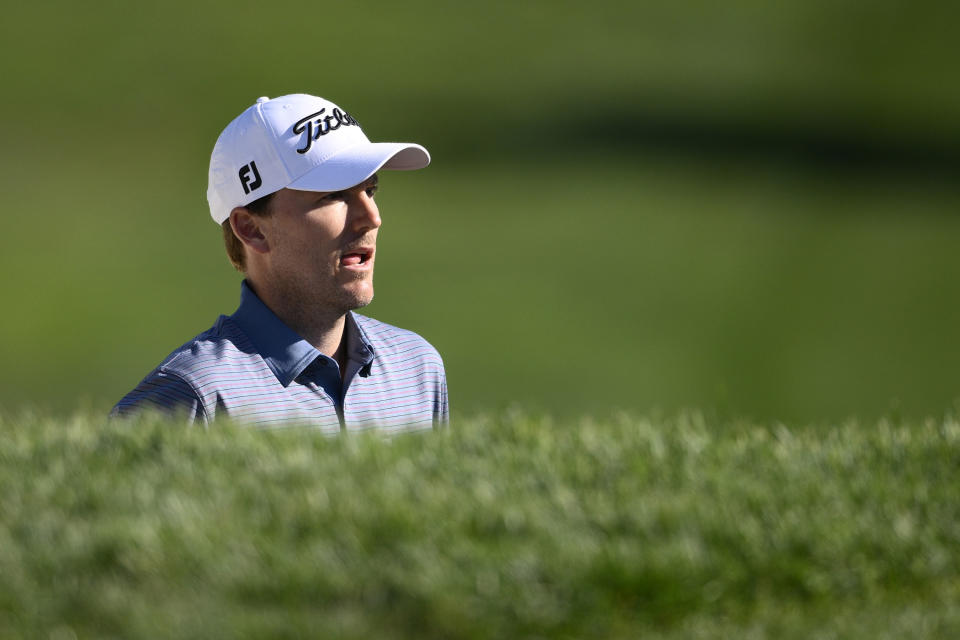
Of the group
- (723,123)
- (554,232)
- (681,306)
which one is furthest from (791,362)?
(723,123)

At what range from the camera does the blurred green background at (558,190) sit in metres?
22.3

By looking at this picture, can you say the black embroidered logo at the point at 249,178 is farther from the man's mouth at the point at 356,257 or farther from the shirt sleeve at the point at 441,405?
the shirt sleeve at the point at 441,405

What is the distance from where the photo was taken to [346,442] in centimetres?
366

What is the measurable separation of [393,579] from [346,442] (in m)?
0.77

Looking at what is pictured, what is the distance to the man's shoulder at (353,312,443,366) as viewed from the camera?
5.28 metres

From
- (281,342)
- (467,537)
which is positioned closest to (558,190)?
(281,342)

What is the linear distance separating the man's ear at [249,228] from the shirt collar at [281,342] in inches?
7.2

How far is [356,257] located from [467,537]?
2071 mm

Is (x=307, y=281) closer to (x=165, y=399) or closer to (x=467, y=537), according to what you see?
(x=165, y=399)

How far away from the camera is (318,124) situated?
5.14m

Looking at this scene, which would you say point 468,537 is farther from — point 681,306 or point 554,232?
point 554,232

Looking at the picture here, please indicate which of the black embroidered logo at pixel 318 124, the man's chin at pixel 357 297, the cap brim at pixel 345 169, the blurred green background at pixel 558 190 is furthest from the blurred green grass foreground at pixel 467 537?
the blurred green background at pixel 558 190

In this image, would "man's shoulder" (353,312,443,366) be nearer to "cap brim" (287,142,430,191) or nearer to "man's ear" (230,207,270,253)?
"man's ear" (230,207,270,253)

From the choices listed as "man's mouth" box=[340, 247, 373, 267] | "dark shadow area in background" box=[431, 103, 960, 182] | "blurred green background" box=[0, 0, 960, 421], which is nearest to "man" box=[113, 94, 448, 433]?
"man's mouth" box=[340, 247, 373, 267]
